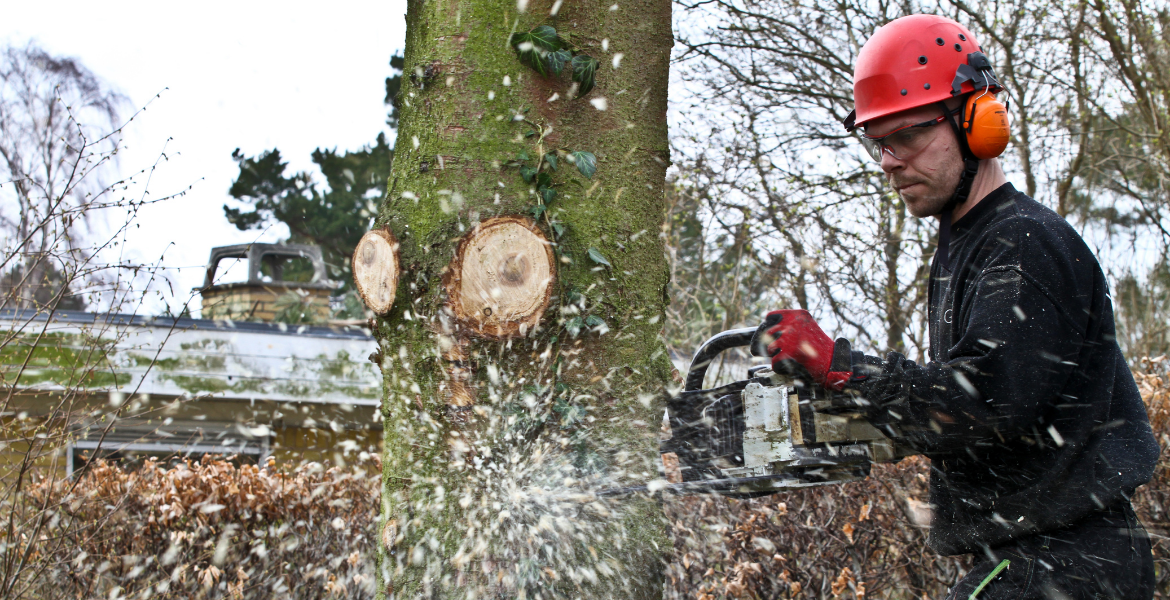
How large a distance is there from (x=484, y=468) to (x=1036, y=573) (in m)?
1.31

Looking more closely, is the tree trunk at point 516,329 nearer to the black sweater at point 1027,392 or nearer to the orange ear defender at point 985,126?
the black sweater at point 1027,392

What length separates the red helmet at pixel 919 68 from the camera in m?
1.96

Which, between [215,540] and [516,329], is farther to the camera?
[215,540]

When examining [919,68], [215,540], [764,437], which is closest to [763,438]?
[764,437]

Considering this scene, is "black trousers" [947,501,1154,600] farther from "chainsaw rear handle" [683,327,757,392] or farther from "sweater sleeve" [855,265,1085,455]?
"chainsaw rear handle" [683,327,757,392]

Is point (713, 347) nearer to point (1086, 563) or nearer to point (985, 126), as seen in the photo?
point (985, 126)

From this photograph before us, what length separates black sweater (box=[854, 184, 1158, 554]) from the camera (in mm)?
1603

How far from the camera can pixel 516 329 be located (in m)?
2.08

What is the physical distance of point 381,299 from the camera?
2.20m

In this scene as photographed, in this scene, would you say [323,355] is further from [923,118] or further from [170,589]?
[923,118]

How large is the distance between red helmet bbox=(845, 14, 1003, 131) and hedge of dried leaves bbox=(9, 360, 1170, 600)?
1.66 meters

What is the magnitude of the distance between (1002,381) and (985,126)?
25.1 inches

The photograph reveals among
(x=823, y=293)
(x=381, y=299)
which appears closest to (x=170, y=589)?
(x=381, y=299)

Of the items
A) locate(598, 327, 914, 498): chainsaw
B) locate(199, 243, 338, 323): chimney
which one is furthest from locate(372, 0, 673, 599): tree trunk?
locate(199, 243, 338, 323): chimney
